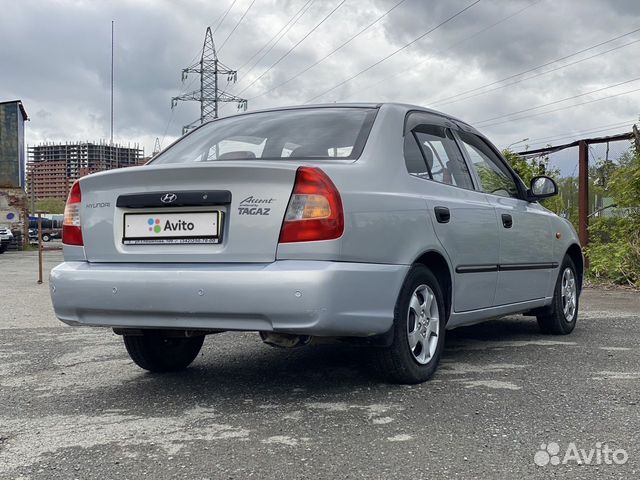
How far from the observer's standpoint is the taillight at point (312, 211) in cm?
367

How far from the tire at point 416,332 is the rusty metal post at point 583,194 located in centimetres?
775

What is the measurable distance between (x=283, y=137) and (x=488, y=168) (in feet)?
5.84

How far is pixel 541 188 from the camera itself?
5.99 m

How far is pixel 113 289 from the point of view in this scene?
3938 mm

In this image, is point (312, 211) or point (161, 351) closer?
point (312, 211)

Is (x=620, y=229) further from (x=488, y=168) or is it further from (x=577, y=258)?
(x=488, y=168)

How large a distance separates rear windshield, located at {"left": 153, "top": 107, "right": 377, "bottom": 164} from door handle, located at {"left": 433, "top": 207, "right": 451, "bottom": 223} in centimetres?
62

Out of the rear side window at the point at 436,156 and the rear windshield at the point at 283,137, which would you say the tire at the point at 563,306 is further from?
the rear windshield at the point at 283,137

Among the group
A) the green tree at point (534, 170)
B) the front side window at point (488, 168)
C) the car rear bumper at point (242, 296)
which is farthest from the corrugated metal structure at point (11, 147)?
the car rear bumper at point (242, 296)

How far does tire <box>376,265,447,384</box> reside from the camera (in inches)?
161

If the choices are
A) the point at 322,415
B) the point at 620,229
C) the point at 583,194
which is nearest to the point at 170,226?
the point at 322,415

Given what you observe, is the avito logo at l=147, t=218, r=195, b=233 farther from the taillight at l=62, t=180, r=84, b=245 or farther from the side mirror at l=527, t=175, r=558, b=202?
the side mirror at l=527, t=175, r=558, b=202

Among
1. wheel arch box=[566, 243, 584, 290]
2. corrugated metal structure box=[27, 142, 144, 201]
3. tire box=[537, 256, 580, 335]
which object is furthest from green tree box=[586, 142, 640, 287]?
corrugated metal structure box=[27, 142, 144, 201]

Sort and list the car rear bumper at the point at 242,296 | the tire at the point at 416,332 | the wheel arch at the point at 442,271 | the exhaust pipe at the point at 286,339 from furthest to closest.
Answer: the wheel arch at the point at 442,271, the tire at the point at 416,332, the exhaust pipe at the point at 286,339, the car rear bumper at the point at 242,296
